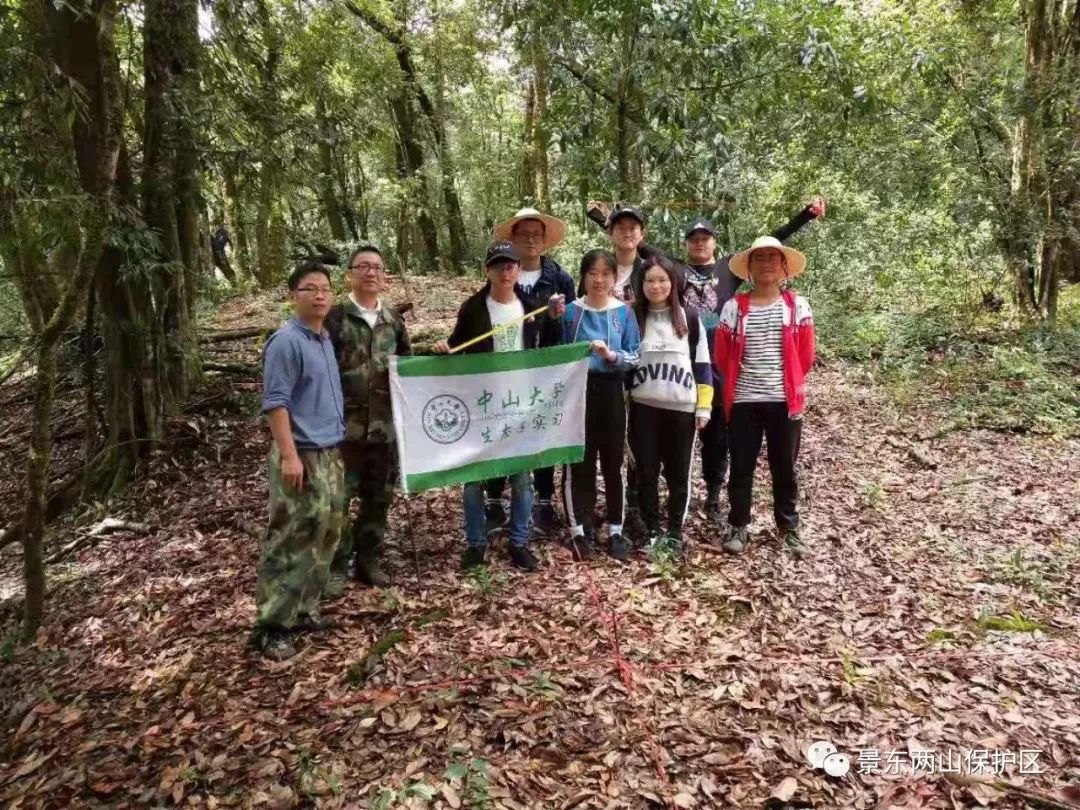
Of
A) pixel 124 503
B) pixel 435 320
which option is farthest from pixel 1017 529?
pixel 435 320

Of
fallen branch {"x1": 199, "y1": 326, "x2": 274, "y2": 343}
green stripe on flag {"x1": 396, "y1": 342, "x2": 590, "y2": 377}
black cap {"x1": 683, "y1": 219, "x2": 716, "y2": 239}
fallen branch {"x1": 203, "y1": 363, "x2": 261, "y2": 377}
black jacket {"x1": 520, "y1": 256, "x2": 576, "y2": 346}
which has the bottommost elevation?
fallen branch {"x1": 203, "y1": 363, "x2": 261, "y2": 377}

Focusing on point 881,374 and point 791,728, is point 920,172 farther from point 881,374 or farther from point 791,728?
point 791,728

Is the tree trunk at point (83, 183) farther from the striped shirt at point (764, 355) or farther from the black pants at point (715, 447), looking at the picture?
the black pants at point (715, 447)

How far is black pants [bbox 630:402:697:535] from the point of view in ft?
15.3

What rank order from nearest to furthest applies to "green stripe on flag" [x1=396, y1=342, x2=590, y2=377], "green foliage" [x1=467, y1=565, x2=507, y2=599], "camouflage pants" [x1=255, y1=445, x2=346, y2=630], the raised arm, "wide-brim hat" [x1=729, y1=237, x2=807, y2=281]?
"camouflage pants" [x1=255, y1=445, x2=346, y2=630], "green stripe on flag" [x1=396, y1=342, x2=590, y2=377], "green foliage" [x1=467, y1=565, x2=507, y2=599], "wide-brim hat" [x1=729, y1=237, x2=807, y2=281], the raised arm

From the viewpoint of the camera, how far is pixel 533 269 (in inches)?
189

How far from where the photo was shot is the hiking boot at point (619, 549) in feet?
15.7

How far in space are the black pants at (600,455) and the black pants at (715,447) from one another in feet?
3.35

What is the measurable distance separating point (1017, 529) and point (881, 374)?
4.43m

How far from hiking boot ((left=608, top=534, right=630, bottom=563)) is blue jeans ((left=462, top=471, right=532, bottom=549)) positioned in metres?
0.62

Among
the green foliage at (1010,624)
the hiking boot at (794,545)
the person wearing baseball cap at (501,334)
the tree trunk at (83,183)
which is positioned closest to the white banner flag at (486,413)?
the person wearing baseball cap at (501,334)

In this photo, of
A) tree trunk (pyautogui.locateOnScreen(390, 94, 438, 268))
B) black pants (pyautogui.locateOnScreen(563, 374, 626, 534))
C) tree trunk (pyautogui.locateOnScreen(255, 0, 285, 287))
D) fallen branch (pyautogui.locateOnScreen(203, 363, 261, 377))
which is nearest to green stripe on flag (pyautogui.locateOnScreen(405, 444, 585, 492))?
black pants (pyautogui.locateOnScreen(563, 374, 626, 534))

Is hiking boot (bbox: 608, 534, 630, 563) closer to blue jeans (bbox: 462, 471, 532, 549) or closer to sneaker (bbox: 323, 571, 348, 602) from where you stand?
blue jeans (bbox: 462, 471, 532, 549)

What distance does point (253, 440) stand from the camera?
7.03m
